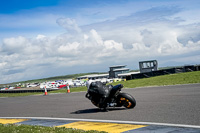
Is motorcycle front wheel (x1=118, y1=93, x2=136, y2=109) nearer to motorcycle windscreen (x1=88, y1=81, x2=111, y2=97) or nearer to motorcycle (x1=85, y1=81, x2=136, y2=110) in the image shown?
motorcycle (x1=85, y1=81, x2=136, y2=110)

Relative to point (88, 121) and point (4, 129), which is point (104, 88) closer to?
point (88, 121)

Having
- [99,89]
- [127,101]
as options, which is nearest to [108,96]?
[99,89]

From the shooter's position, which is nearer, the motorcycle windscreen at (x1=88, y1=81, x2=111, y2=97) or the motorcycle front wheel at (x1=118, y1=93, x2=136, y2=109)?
the motorcycle front wheel at (x1=118, y1=93, x2=136, y2=109)

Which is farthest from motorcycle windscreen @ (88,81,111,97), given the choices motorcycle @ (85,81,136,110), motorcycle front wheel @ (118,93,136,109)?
motorcycle front wheel @ (118,93,136,109)

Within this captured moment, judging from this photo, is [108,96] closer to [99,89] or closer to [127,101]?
[99,89]

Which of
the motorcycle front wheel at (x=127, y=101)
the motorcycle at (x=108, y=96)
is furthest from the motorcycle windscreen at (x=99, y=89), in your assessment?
the motorcycle front wheel at (x=127, y=101)

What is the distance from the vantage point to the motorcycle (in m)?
9.95

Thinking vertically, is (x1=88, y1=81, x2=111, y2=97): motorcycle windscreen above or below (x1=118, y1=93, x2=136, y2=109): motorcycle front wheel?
above

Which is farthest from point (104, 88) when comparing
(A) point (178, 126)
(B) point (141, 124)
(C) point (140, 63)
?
(C) point (140, 63)

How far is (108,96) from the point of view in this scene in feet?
33.7

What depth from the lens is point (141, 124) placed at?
6.96 m

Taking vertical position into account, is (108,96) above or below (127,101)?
above

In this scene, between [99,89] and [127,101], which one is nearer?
[127,101]

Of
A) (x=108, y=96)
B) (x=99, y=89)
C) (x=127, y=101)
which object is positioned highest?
(x=99, y=89)
